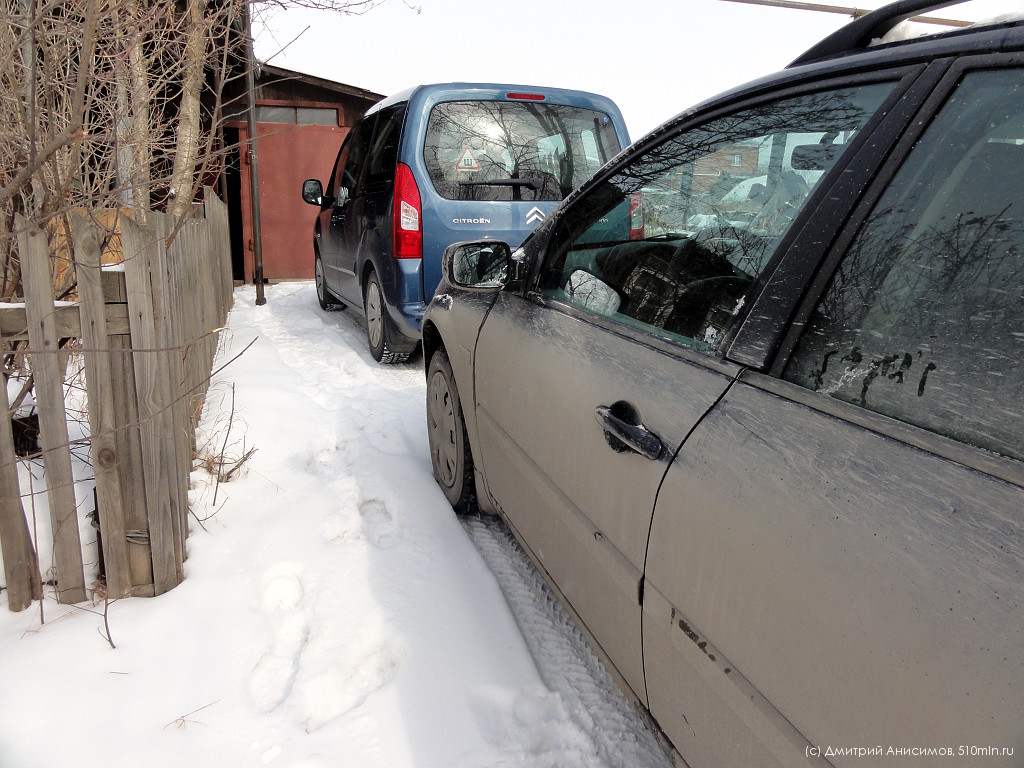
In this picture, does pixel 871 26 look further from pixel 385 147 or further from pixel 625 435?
pixel 385 147

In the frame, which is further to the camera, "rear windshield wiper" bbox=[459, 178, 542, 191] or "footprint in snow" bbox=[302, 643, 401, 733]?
"rear windshield wiper" bbox=[459, 178, 542, 191]

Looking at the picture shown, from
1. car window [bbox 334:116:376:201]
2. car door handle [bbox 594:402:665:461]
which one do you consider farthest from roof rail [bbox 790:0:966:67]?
car window [bbox 334:116:376:201]

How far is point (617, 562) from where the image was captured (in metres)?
1.59

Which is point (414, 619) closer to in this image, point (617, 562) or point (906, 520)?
point (617, 562)

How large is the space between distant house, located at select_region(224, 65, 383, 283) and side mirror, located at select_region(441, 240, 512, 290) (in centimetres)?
843

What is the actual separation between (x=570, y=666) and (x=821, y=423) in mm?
1411

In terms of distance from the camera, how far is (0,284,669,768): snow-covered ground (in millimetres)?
1842

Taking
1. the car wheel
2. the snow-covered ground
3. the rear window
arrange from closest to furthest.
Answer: the snow-covered ground < the car wheel < the rear window

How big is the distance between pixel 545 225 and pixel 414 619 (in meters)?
1.38

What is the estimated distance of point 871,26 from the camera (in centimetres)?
143

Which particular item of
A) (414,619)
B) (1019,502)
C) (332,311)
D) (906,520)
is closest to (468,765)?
(414,619)

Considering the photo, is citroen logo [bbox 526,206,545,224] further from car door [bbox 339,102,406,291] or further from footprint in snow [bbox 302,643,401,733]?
footprint in snow [bbox 302,643,401,733]

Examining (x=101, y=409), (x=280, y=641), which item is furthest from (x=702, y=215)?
(x=101, y=409)

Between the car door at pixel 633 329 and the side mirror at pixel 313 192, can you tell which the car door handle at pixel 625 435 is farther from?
the side mirror at pixel 313 192
